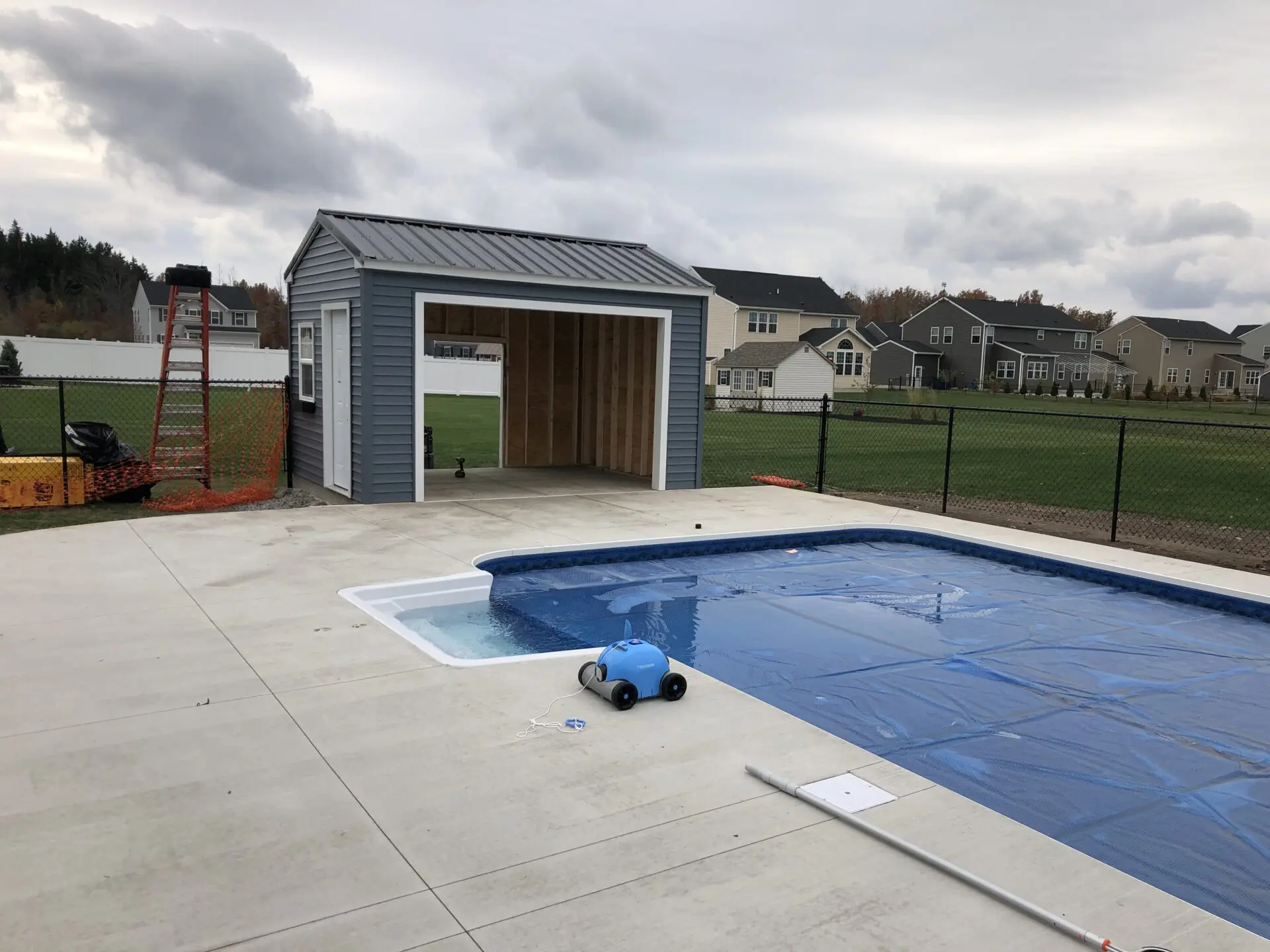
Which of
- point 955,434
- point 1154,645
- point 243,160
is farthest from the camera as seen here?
point 955,434

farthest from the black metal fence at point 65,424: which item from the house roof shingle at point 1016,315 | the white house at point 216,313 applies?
the house roof shingle at point 1016,315

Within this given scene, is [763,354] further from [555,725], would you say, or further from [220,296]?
[555,725]

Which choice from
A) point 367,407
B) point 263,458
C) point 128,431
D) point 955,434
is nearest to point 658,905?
point 367,407

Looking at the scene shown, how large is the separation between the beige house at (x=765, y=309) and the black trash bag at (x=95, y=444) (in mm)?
36860

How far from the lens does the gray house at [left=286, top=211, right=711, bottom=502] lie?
1022cm

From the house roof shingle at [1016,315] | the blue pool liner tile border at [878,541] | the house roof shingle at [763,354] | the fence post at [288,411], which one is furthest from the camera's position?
the house roof shingle at [1016,315]

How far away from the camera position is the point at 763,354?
41.2 meters

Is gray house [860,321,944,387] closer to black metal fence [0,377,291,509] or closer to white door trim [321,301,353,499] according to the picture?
black metal fence [0,377,291,509]

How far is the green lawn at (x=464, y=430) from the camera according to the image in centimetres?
1575

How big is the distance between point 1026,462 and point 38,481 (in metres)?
16.6

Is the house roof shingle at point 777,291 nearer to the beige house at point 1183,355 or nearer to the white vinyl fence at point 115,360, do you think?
the white vinyl fence at point 115,360

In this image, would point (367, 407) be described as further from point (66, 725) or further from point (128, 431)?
point (128, 431)

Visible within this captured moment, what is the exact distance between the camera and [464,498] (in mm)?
11086

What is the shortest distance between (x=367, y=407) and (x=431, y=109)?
22.5 ft
